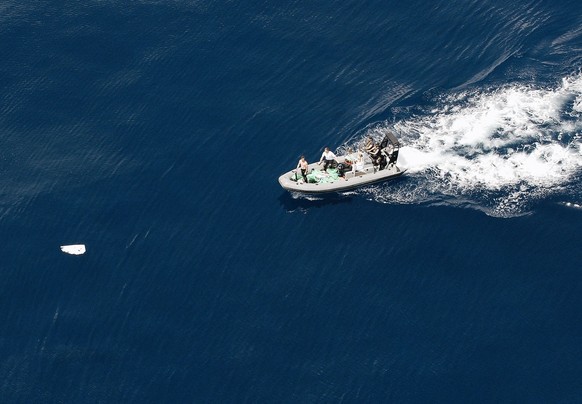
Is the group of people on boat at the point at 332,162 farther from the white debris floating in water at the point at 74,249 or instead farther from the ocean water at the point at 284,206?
the white debris floating in water at the point at 74,249

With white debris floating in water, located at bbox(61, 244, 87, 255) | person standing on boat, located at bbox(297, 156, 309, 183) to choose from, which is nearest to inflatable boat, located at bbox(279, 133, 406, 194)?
person standing on boat, located at bbox(297, 156, 309, 183)

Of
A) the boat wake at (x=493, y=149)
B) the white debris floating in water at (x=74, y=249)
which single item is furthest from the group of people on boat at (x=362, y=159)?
the white debris floating in water at (x=74, y=249)

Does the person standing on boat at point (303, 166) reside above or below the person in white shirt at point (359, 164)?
above

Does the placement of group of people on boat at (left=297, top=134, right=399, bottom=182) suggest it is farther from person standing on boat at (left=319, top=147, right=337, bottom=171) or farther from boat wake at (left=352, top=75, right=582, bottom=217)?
boat wake at (left=352, top=75, right=582, bottom=217)

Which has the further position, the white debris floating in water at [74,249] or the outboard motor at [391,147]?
→ the outboard motor at [391,147]

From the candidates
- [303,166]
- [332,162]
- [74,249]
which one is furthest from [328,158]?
[74,249]

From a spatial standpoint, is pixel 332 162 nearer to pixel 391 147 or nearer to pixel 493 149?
pixel 391 147
